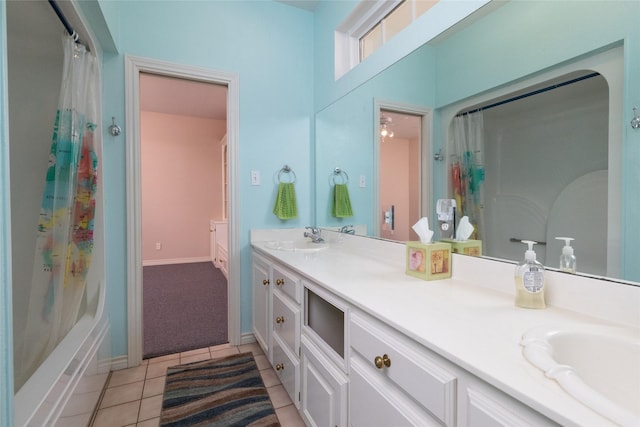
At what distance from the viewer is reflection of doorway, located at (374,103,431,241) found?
1.47m

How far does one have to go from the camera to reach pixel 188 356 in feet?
6.91

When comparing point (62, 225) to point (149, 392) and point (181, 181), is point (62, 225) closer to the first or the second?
point (149, 392)

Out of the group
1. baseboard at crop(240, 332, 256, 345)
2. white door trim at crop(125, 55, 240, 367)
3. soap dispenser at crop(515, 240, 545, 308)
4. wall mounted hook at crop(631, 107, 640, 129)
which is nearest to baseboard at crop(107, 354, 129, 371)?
white door trim at crop(125, 55, 240, 367)

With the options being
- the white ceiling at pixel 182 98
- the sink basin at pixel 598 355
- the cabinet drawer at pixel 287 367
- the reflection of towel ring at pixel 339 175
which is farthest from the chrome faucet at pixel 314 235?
the white ceiling at pixel 182 98

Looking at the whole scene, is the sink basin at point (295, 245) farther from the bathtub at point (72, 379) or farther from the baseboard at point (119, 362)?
the baseboard at point (119, 362)

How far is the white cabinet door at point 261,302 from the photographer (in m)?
1.85

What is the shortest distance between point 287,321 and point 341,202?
3.15 ft

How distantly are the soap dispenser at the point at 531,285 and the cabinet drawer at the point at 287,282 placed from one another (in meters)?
0.87

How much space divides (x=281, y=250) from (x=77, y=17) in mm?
1555

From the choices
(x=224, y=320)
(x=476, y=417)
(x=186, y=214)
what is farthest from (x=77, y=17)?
(x=186, y=214)

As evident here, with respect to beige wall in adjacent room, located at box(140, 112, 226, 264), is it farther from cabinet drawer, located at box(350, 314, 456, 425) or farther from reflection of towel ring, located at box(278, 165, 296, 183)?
cabinet drawer, located at box(350, 314, 456, 425)

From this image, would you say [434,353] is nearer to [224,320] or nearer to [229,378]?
[229,378]

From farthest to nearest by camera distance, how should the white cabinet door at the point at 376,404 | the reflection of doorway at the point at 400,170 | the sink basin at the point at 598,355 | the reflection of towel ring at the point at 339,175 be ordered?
the reflection of towel ring at the point at 339,175 < the reflection of doorway at the point at 400,170 < the white cabinet door at the point at 376,404 < the sink basin at the point at 598,355

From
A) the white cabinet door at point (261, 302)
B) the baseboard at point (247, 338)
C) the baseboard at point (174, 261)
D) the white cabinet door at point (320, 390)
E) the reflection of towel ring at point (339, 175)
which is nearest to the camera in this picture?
the white cabinet door at point (320, 390)
